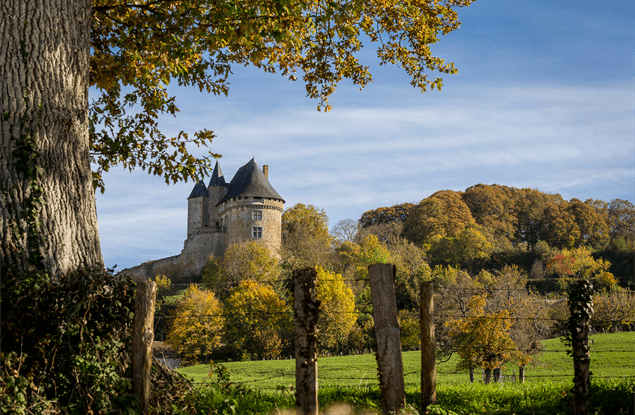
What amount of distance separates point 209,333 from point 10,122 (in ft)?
83.4

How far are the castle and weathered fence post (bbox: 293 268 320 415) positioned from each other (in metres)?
43.9

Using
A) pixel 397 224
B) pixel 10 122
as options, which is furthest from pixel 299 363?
pixel 397 224

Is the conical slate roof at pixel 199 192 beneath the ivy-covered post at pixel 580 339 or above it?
above

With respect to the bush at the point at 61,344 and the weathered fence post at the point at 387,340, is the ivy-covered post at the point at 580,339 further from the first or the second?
the bush at the point at 61,344

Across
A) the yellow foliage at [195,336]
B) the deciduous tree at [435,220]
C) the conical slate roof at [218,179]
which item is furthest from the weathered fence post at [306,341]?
the deciduous tree at [435,220]

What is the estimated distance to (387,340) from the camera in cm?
598

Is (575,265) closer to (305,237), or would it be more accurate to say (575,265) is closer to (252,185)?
(305,237)

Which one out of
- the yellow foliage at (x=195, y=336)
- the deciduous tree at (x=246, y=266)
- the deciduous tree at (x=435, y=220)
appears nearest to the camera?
the yellow foliage at (x=195, y=336)

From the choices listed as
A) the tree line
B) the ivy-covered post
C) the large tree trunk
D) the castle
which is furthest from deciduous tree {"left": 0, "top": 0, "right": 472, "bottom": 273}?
the castle

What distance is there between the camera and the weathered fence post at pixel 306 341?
5785 mm

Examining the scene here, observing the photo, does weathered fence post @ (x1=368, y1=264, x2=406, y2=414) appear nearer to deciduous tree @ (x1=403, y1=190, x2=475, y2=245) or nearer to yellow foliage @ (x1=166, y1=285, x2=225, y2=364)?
yellow foliage @ (x1=166, y1=285, x2=225, y2=364)

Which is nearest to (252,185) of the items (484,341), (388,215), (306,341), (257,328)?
(257,328)

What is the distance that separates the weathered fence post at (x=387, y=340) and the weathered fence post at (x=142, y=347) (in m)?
2.58

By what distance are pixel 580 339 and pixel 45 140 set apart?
7186 millimetres
